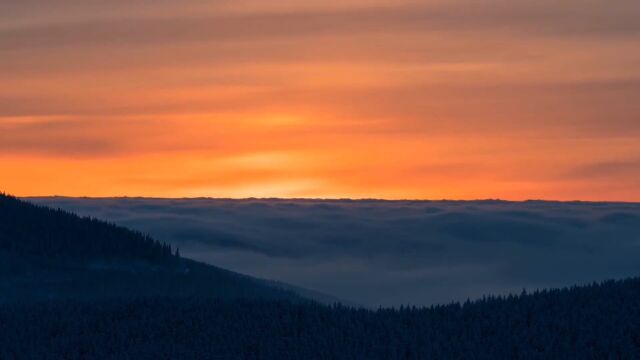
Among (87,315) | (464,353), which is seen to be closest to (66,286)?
(87,315)

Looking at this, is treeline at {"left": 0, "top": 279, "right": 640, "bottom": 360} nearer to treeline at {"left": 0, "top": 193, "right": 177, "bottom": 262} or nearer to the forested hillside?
the forested hillside

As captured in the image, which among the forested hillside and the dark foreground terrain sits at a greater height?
the forested hillside

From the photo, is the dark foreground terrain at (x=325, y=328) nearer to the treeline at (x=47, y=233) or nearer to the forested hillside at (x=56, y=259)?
the forested hillside at (x=56, y=259)

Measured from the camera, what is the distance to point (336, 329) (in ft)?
158

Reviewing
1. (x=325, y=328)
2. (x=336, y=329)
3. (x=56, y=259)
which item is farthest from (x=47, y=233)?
(x=336, y=329)

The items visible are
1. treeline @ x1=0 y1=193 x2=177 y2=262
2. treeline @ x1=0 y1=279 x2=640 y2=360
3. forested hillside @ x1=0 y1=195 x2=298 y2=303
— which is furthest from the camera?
treeline @ x1=0 y1=193 x2=177 y2=262

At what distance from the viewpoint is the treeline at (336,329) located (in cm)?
4456

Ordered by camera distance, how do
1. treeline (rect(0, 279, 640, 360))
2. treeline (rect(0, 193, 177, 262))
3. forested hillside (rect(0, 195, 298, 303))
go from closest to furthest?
treeline (rect(0, 279, 640, 360)) → forested hillside (rect(0, 195, 298, 303)) → treeline (rect(0, 193, 177, 262))

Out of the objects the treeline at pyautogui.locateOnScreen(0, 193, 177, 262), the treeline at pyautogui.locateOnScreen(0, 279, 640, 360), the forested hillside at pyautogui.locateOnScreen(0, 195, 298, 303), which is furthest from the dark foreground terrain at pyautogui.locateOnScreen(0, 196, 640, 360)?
the treeline at pyautogui.locateOnScreen(0, 193, 177, 262)

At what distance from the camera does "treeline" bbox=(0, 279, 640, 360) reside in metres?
44.6

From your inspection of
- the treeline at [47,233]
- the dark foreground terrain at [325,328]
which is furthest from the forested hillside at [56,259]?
the dark foreground terrain at [325,328]

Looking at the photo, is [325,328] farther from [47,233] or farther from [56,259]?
[47,233]

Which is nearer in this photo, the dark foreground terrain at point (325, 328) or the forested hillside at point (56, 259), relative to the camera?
the dark foreground terrain at point (325, 328)

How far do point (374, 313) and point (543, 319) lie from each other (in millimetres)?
7082
